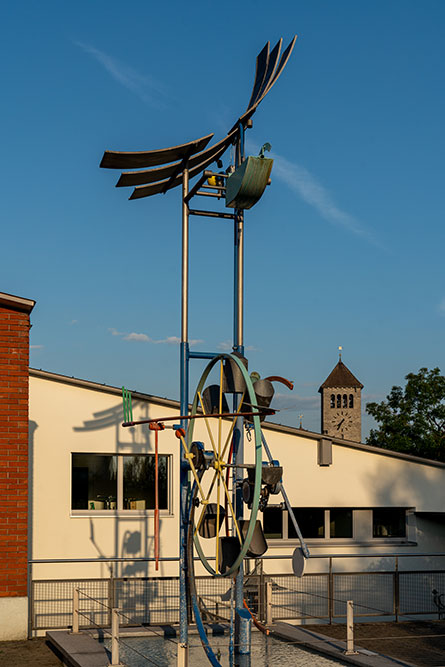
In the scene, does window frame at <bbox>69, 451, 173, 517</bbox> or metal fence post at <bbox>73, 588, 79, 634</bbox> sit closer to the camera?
metal fence post at <bbox>73, 588, 79, 634</bbox>

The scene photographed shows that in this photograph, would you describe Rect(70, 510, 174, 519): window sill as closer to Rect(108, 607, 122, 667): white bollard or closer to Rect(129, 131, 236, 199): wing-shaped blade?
Rect(108, 607, 122, 667): white bollard

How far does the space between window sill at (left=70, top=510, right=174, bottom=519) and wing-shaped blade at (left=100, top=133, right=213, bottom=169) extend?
28.3ft

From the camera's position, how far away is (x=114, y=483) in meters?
19.3

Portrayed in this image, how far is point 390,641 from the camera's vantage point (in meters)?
15.2

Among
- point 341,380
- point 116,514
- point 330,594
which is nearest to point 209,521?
point 330,594

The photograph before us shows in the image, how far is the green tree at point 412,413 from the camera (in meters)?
79.8

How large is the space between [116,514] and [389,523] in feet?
23.4

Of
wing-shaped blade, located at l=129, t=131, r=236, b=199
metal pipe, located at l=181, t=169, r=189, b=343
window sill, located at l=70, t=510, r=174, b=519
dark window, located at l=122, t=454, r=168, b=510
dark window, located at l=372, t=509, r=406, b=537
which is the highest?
wing-shaped blade, located at l=129, t=131, r=236, b=199

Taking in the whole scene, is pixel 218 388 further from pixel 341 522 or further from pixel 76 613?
pixel 341 522

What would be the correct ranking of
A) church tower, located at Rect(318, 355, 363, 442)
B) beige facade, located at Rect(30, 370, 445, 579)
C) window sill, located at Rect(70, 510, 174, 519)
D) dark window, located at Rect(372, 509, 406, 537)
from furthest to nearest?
church tower, located at Rect(318, 355, 363, 442) < dark window, located at Rect(372, 509, 406, 537) < window sill, located at Rect(70, 510, 174, 519) < beige facade, located at Rect(30, 370, 445, 579)

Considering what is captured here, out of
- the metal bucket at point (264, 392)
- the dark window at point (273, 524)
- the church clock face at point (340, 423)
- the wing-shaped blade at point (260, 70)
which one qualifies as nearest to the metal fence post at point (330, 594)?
the dark window at point (273, 524)

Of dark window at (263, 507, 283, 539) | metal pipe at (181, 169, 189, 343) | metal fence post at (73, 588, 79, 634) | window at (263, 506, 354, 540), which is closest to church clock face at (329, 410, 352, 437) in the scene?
window at (263, 506, 354, 540)

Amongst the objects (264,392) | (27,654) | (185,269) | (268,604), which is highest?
(185,269)

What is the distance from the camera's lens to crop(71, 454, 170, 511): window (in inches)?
748
